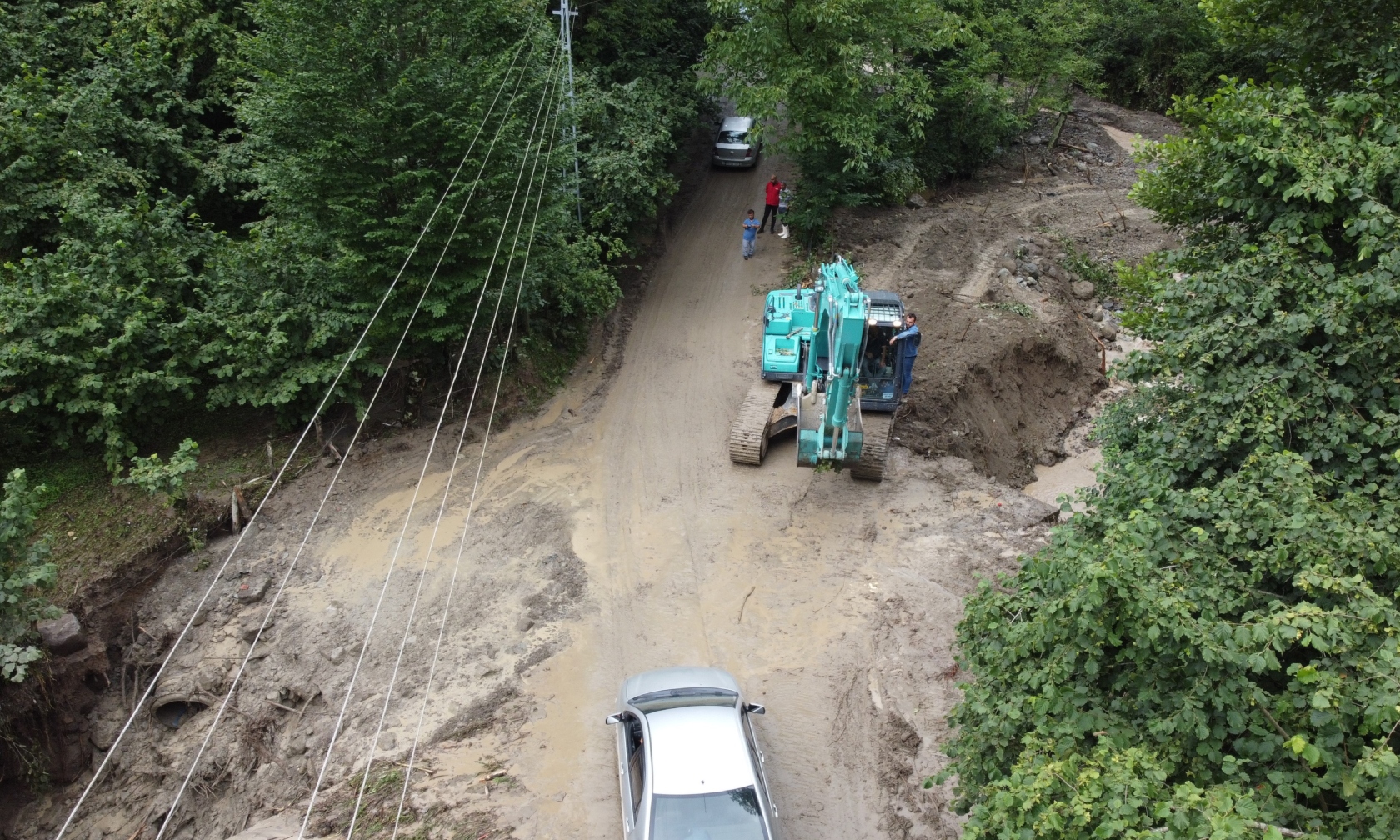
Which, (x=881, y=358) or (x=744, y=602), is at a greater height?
(x=881, y=358)

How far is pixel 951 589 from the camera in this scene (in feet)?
43.5

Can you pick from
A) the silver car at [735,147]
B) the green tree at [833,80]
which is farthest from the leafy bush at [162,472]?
the silver car at [735,147]

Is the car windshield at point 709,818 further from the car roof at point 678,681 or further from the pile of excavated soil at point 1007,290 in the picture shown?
the pile of excavated soil at point 1007,290

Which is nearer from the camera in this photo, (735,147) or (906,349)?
(906,349)

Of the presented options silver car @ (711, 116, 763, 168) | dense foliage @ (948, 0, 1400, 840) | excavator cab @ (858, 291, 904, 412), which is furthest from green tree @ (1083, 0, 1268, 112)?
dense foliage @ (948, 0, 1400, 840)

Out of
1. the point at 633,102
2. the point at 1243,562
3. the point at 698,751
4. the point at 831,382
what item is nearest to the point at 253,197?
the point at 633,102

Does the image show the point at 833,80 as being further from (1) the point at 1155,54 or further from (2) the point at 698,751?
(1) the point at 1155,54

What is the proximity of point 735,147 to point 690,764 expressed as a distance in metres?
23.6

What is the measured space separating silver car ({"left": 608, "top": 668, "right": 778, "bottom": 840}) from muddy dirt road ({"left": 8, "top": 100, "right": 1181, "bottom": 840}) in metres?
0.86

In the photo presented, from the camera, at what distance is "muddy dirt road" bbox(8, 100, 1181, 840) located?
1044 centimetres

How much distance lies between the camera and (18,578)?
1094 cm

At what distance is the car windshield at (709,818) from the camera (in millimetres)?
8430

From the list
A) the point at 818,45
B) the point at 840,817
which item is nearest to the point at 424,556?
the point at 840,817

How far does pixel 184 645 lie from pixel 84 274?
23.7 ft
